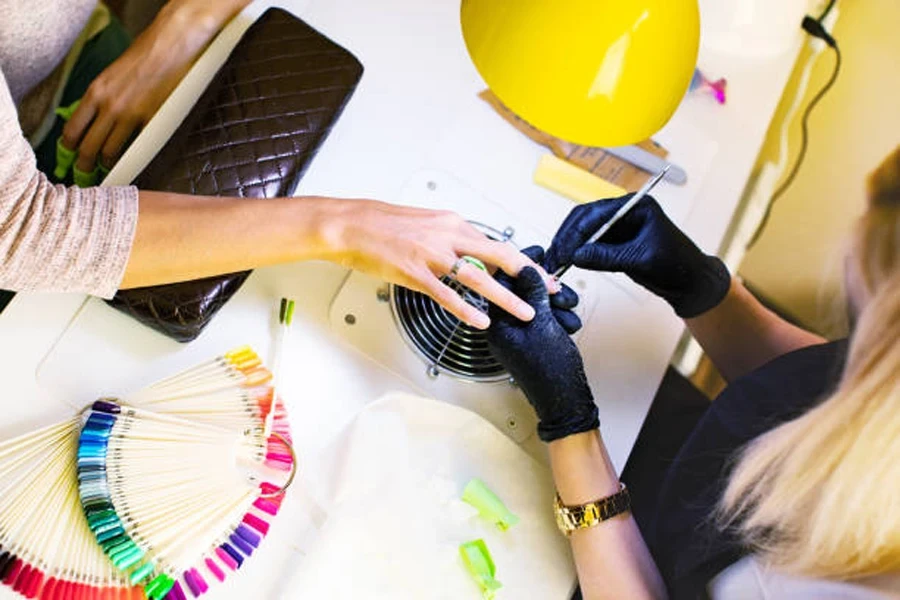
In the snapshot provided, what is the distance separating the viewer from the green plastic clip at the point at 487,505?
2.58ft

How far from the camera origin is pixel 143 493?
2.26ft

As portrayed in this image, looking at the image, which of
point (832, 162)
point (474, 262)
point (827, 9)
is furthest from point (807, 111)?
point (474, 262)

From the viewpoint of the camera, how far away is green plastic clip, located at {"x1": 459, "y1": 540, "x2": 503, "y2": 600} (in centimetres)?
75

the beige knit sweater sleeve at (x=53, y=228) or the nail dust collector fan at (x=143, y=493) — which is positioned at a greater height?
the beige knit sweater sleeve at (x=53, y=228)

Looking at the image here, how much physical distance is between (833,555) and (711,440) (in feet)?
0.69

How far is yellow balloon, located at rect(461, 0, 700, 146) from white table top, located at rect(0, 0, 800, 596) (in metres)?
0.32

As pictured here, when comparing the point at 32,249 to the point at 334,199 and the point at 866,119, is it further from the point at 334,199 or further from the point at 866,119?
the point at 866,119

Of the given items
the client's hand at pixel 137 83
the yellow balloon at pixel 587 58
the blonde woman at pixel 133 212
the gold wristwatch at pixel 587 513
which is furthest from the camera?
the client's hand at pixel 137 83

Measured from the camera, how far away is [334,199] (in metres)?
0.81

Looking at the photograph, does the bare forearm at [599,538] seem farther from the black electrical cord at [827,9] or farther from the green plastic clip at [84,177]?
the black electrical cord at [827,9]

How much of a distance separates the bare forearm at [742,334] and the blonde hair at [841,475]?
0.15 metres

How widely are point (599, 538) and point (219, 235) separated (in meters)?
0.48

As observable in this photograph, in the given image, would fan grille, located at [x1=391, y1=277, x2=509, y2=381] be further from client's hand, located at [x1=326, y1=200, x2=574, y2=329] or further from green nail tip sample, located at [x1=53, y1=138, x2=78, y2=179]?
green nail tip sample, located at [x1=53, y1=138, x2=78, y2=179]

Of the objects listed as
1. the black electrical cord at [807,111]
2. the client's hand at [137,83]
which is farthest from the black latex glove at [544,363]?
the black electrical cord at [807,111]
